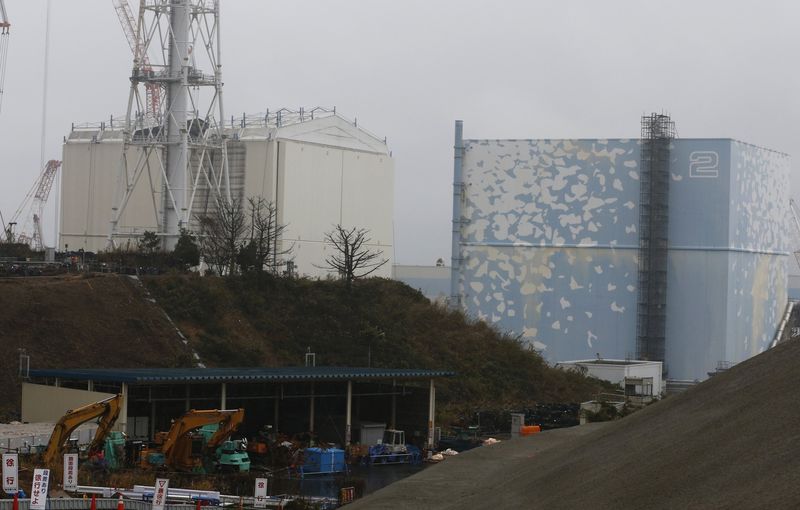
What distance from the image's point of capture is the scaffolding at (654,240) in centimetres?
6850

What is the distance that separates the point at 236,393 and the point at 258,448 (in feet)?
16.5

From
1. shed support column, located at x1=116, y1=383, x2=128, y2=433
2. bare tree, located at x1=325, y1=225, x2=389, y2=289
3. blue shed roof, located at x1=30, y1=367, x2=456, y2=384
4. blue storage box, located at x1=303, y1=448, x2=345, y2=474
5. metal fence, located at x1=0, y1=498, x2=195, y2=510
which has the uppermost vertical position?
bare tree, located at x1=325, y1=225, x2=389, y2=289

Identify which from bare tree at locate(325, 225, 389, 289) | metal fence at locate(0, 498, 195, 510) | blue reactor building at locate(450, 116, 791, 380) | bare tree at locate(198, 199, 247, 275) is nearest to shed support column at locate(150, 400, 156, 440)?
metal fence at locate(0, 498, 195, 510)

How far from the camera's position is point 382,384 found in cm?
4691

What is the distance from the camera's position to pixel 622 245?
69688mm

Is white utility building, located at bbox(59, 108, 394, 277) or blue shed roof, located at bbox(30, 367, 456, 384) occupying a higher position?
white utility building, located at bbox(59, 108, 394, 277)

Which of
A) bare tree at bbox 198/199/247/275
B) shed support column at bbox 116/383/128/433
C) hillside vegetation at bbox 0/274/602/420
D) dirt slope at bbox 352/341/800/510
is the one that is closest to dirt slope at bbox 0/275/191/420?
hillside vegetation at bbox 0/274/602/420

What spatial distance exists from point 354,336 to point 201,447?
24255 millimetres

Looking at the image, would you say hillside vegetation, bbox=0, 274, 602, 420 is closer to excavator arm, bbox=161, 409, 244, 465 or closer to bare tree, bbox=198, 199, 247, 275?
bare tree, bbox=198, 199, 247, 275

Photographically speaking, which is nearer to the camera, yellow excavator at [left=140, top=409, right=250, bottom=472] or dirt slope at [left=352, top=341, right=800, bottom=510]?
dirt slope at [left=352, top=341, right=800, bottom=510]

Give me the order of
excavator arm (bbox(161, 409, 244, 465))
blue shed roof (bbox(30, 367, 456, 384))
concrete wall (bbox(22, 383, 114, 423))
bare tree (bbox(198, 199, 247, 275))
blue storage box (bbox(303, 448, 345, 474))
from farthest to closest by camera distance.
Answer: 1. bare tree (bbox(198, 199, 247, 275))
2. concrete wall (bbox(22, 383, 114, 423))
3. blue storage box (bbox(303, 448, 345, 474))
4. blue shed roof (bbox(30, 367, 456, 384))
5. excavator arm (bbox(161, 409, 244, 465))

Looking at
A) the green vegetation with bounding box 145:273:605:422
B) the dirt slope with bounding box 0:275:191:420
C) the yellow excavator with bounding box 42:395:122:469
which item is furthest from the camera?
the green vegetation with bounding box 145:273:605:422

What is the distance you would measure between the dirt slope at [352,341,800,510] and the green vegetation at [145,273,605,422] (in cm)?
2513

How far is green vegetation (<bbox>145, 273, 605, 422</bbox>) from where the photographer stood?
185ft
